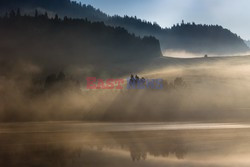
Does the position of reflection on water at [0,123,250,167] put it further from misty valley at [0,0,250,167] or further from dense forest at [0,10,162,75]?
dense forest at [0,10,162,75]

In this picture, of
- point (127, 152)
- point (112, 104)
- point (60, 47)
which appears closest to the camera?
point (127, 152)

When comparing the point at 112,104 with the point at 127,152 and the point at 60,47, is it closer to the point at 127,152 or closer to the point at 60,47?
the point at 127,152


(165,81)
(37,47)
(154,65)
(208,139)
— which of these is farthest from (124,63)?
(208,139)

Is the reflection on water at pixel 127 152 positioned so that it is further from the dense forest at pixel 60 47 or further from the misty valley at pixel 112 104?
the dense forest at pixel 60 47

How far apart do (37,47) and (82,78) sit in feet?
181

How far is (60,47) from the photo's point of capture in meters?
181

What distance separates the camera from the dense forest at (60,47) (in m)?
161

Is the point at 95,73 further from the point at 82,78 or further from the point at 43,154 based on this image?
the point at 43,154

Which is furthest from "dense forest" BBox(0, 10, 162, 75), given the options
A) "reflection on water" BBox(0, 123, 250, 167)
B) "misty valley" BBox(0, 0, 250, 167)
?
"reflection on water" BBox(0, 123, 250, 167)

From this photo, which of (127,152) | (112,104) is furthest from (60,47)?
(127,152)

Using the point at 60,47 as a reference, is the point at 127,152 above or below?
below

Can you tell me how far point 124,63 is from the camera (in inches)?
6270

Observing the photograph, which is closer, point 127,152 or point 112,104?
point 127,152

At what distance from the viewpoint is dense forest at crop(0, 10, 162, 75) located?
529 ft
